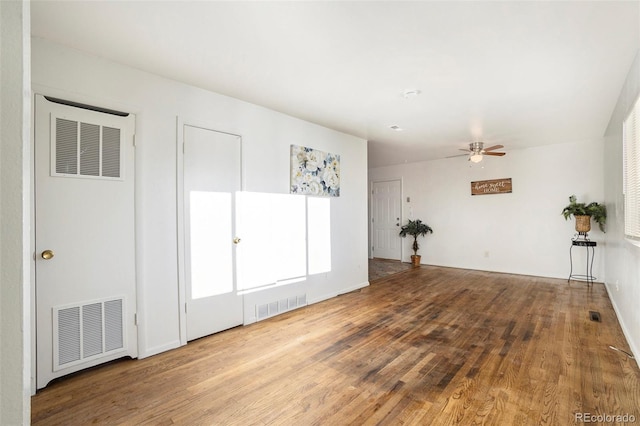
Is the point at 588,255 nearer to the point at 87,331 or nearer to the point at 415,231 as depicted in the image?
the point at 415,231

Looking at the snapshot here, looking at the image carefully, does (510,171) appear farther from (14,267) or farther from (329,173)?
(14,267)

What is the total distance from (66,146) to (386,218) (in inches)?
265

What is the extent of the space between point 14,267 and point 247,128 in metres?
3.02

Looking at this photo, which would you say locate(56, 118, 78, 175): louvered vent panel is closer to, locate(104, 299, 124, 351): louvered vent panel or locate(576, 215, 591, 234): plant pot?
locate(104, 299, 124, 351): louvered vent panel

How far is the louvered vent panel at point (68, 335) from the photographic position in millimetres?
2225

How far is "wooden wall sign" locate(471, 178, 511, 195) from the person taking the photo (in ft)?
19.7

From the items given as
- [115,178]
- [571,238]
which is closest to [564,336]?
[571,238]

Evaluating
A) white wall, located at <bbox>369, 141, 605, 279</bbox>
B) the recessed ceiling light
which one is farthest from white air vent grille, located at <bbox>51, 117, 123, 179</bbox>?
white wall, located at <bbox>369, 141, 605, 279</bbox>

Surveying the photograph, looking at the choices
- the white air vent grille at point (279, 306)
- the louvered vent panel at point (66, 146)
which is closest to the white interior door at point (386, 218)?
the white air vent grille at point (279, 306)

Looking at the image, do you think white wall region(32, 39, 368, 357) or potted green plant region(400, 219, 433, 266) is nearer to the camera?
white wall region(32, 39, 368, 357)

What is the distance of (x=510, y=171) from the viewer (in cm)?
597

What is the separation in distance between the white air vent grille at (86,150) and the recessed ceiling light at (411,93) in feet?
9.01

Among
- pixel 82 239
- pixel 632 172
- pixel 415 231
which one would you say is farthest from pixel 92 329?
pixel 415 231

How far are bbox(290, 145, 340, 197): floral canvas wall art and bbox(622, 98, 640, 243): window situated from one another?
10.4ft
